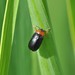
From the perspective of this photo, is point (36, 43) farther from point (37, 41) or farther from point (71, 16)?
point (71, 16)

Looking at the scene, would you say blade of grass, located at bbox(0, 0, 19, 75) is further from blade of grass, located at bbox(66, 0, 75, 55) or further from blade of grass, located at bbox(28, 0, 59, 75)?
blade of grass, located at bbox(66, 0, 75, 55)

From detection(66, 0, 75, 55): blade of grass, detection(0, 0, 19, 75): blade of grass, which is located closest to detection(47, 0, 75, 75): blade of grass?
detection(66, 0, 75, 55): blade of grass

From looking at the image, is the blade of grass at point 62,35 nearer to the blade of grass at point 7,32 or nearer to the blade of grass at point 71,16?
the blade of grass at point 71,16

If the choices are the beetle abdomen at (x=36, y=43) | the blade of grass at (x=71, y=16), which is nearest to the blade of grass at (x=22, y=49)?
the beetle abdomen at (x=36, y=43)

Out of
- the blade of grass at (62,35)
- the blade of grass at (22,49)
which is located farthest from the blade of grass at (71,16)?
the blade of grass at (22,49)

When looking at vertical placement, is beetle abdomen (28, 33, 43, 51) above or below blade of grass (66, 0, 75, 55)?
below

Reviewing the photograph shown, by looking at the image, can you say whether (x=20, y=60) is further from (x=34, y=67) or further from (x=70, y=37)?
(x=70, y=37)

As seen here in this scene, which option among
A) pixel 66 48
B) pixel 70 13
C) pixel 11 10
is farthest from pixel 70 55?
pixel 11 10

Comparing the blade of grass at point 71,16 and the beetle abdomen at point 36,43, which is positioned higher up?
the blade of grass at point 71,16
